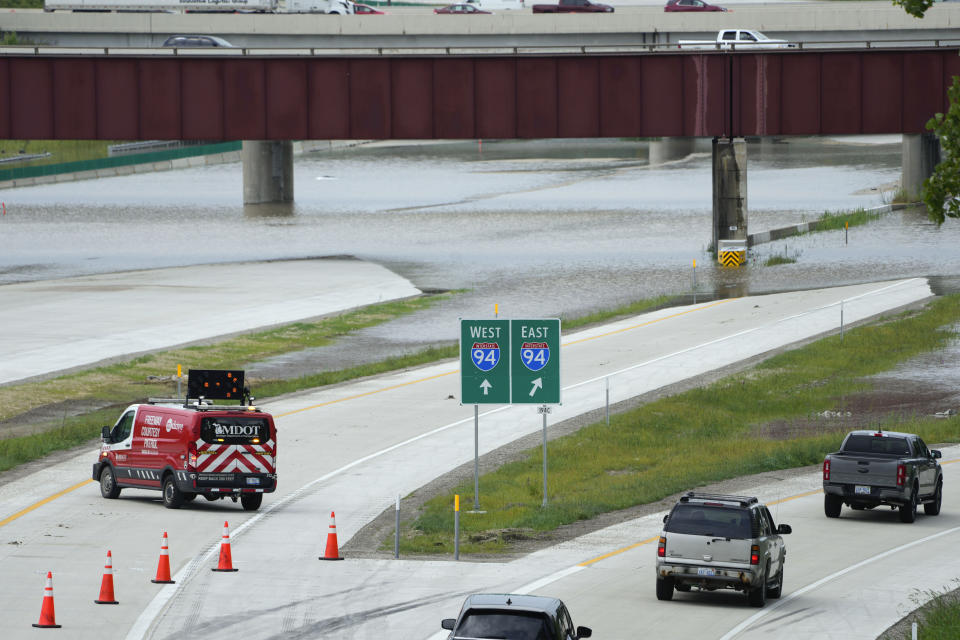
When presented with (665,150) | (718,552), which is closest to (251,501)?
(718,552)

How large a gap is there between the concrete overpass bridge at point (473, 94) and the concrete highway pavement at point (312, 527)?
75.8 feet

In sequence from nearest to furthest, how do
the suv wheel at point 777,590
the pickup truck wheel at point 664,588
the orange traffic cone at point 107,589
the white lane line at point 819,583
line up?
1. the white lane line at point 819,583
2. the orange traffic cone at point 107,589
3. the pickup truck wheel at point 664,588
4. the suv wheel at point 777,590

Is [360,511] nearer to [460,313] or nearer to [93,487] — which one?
[93,487]

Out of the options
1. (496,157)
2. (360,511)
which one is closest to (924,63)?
(360,511)

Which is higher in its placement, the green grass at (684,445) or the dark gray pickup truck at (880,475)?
the dark gray pickup truck at (880,475)

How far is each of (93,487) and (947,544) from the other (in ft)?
61.8

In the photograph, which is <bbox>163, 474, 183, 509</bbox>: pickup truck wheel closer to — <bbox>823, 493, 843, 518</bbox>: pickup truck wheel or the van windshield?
the van windshield

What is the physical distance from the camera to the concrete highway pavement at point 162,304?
5716 cm

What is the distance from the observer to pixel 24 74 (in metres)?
74.6

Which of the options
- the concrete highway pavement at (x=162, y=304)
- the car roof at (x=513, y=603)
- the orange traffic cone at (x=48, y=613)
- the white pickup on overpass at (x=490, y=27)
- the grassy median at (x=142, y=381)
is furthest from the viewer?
the white pickup on overpass at (x=490, y=27)

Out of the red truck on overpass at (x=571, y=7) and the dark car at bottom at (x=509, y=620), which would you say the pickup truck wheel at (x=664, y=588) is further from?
the red truck on overpass at (x=571, y=7)

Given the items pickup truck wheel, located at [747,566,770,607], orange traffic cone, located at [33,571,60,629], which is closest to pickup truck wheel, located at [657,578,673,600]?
pickup truck wheel, located at [747,566,770,607]

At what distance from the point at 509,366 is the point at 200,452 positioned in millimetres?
6781

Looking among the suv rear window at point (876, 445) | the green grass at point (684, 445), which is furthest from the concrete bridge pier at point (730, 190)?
the suv rear window at point (876, 445)
